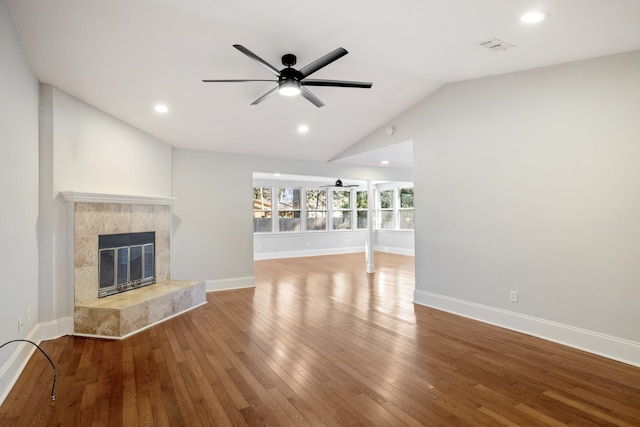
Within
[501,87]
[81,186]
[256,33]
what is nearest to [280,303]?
[81,186]

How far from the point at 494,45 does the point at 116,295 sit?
5.07 m

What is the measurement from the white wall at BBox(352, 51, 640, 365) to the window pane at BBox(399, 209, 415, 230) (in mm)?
6293

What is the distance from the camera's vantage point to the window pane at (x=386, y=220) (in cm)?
1162

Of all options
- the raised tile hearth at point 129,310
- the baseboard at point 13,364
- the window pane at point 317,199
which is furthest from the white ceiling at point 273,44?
the window pane at point 317,199

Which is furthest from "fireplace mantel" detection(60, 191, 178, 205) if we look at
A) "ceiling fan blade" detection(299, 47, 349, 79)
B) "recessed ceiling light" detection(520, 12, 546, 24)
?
"recessed ceiling light" detection(520, 12, 546, 24)

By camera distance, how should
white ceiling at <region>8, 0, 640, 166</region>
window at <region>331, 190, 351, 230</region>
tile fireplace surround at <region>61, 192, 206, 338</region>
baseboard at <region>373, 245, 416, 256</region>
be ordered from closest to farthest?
white ceiling at <region>8, 0, 640, 166</region>, tile fireplace surround at <region>61, 192, 206, 338</region>, baseboard at <region>373, 245, 416, 256</region>, window at <region>331, 190, 351, 230</region>

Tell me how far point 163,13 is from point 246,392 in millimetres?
3075

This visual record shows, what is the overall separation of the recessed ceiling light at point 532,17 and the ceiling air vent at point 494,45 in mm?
369

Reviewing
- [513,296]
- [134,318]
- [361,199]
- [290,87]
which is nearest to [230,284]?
[134,318]

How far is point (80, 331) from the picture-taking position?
145 inches

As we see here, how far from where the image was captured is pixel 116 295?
4.19m

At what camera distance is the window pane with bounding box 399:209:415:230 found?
35.7 feet

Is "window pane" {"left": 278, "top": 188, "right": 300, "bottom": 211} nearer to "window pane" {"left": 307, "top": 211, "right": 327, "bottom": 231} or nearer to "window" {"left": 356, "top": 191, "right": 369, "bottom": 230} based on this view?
"window pane" {"left": 307, "top": 211, "right": 327, "bottom": 231}

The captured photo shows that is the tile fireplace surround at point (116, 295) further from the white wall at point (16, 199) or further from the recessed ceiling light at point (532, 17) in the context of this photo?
the recessed ceiling light at point (532, 17)
